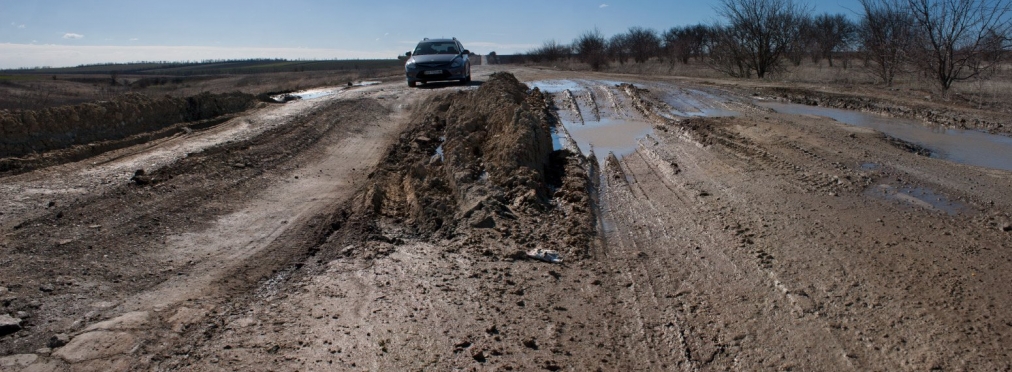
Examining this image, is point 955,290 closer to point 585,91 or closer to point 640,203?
point 640,203

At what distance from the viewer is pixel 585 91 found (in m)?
20.6

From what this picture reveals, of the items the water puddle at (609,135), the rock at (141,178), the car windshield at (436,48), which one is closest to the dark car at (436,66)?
the car windshield at (436,48)

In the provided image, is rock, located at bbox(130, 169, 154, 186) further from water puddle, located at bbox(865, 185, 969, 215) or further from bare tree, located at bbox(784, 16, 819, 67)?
bare tree, located at bbox(784, 16, 819, 67)

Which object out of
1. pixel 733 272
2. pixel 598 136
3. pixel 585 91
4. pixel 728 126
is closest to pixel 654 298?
pixel 733 272

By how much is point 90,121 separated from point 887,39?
25369 mm

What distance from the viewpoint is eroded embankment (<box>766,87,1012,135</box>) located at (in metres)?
12.0

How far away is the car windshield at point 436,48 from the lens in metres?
21.3

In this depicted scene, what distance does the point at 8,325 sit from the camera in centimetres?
374

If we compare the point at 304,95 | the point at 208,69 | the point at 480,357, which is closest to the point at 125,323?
the point at 480,357

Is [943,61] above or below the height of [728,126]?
above

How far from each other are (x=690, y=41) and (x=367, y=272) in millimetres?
50979

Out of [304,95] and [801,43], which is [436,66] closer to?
[304,95]

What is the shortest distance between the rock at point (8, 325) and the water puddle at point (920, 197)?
7.45 meters

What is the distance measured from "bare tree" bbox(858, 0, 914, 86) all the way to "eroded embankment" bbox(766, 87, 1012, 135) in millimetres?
4956
